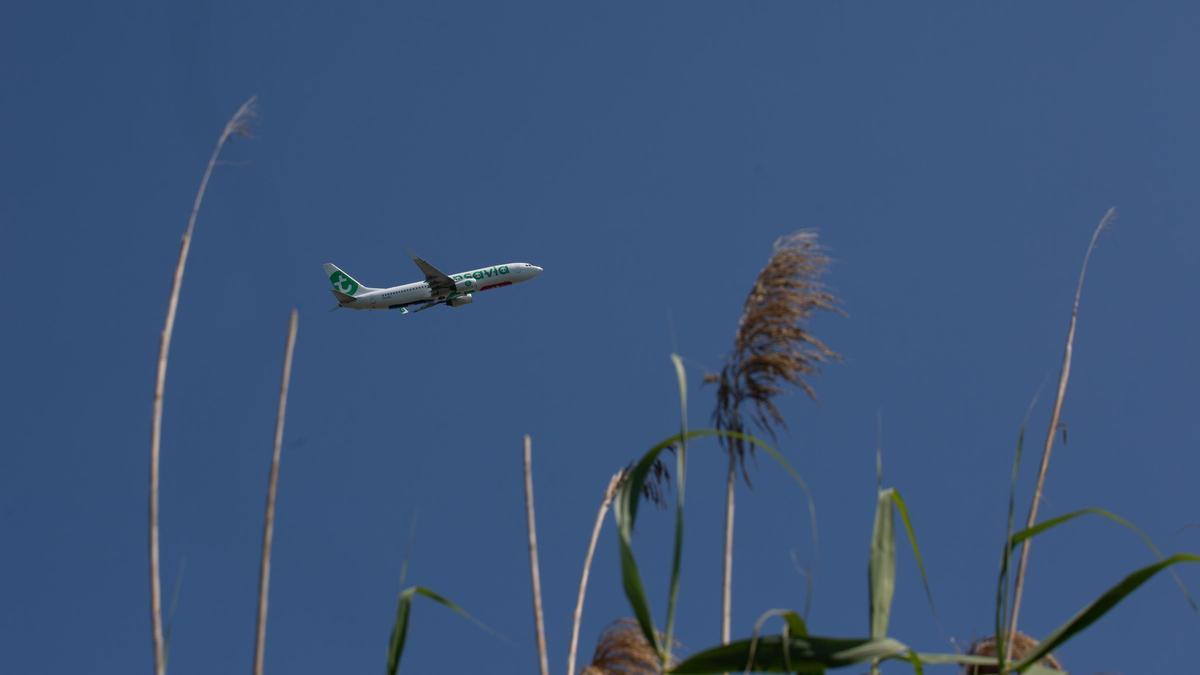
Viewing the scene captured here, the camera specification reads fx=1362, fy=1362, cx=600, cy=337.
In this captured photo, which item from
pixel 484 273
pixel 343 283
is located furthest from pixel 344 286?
pixel 484 273

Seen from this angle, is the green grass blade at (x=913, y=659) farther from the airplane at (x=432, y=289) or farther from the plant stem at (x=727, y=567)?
the airplane at (x=432, y=289)

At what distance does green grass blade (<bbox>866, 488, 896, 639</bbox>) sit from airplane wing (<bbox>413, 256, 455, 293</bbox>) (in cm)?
5966

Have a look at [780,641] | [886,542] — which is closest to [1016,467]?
[886,542]

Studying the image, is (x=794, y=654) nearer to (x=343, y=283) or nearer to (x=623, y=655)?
(x=623, y=655)

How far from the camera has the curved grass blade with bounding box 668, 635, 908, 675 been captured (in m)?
4.22

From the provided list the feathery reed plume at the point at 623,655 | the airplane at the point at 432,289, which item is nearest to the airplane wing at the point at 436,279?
the airplane at the point at 432,289

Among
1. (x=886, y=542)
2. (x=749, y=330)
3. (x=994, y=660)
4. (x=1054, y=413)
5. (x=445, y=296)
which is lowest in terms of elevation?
(x=994, y=660)

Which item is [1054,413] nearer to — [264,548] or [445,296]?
[264,548]

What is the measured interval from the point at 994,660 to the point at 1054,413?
1.25 meters

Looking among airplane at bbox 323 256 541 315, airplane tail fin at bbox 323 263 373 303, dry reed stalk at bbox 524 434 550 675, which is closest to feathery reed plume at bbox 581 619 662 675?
dry reed stalk at bbox 524 434 550 675

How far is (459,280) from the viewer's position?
67000mm

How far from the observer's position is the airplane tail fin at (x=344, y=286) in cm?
7225

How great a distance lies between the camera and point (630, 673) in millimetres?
6824

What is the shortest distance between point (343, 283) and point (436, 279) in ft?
36.7
